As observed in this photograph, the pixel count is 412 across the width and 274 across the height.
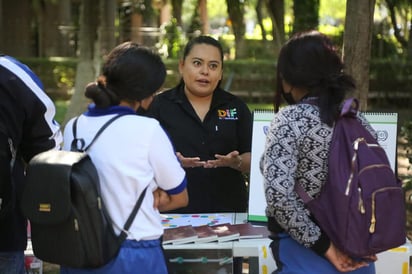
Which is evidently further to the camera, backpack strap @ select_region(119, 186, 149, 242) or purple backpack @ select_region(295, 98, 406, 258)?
backpack strap @ select_region(119, 186, 149, 242)

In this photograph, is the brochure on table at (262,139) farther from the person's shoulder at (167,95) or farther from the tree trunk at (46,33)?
the tree trunk at (46,33)

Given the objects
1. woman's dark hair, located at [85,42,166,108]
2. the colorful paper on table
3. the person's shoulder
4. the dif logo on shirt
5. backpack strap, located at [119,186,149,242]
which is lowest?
the colorful paper on table

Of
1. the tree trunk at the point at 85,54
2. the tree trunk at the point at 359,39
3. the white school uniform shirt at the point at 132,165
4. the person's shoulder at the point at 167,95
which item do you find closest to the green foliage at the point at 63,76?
the tree trunk at the point at 85,54

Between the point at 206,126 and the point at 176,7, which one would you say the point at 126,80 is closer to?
the point at 206,126

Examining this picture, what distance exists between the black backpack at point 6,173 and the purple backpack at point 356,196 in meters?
1.04

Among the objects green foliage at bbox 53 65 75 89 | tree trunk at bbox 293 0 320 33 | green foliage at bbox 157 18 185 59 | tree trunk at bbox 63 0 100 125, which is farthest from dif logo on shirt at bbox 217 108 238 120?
green foliage at bbox 157 18 185 59

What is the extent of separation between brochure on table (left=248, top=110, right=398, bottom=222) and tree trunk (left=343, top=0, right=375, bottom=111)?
1.68 m

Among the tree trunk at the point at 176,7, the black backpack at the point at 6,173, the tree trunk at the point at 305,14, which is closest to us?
the black backpack at the point at 6,173

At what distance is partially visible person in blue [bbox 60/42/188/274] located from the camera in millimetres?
2285

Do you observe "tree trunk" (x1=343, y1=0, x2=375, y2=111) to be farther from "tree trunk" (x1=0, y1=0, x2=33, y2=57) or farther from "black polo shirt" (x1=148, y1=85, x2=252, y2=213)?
"tree trunk" (x1=0, y1=0, x2=33, y2=57)

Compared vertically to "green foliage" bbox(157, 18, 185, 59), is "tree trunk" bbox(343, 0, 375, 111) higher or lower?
lower

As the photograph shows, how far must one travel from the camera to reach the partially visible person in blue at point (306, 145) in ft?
7.25

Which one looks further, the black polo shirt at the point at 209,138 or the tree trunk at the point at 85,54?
the tree trunk at the point at 85,54

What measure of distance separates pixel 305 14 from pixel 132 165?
15.5m
